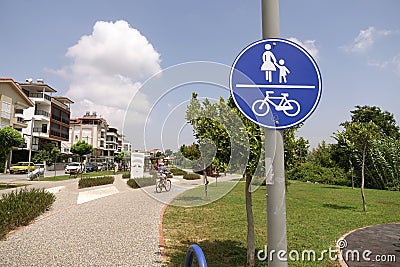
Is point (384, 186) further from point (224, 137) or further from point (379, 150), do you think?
point (224, 137)

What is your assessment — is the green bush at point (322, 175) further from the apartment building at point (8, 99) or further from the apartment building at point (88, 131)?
the apartment building at point (88, 131)

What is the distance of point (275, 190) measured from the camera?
2.31 meters

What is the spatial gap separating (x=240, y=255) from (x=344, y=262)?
184 cm

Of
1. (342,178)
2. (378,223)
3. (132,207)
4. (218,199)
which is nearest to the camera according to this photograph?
(378,223)

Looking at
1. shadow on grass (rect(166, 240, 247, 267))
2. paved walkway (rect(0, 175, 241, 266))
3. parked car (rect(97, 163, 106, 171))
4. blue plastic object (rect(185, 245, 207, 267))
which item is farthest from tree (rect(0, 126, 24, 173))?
parked car (rect(97, 163, 106, 171))

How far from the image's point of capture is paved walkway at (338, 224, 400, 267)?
18.2 ft

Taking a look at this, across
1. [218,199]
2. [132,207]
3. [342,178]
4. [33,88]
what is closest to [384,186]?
[342,178]

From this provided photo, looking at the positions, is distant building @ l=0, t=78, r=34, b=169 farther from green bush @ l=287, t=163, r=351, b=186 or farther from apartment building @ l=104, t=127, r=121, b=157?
apartment building @ l=104, t=127, r=121, b=157

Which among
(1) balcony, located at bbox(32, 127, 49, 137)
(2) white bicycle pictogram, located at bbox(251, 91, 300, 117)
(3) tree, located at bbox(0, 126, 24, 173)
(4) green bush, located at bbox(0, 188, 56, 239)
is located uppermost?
(1) balcony, located at bbox(32, 127, 49, 137)

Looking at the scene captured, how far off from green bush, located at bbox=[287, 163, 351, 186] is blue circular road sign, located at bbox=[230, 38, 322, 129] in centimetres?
2694

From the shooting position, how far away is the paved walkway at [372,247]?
5.54m

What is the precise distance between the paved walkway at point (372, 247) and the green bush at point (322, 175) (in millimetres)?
20555

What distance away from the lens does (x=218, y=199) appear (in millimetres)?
14055

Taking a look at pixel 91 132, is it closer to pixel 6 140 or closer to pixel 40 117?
pixel 40 117
